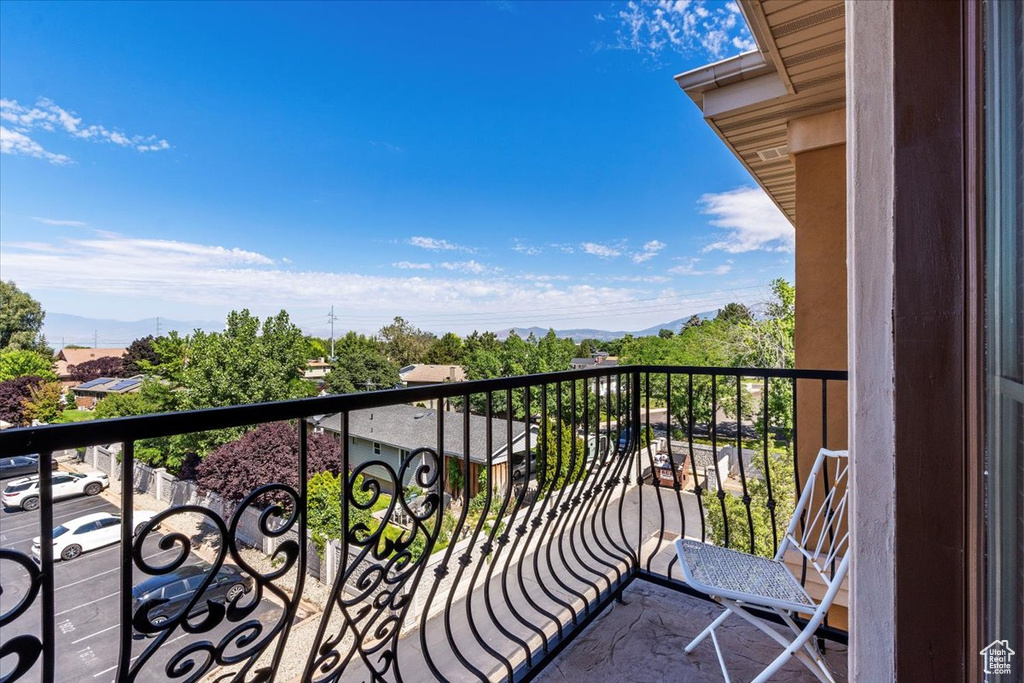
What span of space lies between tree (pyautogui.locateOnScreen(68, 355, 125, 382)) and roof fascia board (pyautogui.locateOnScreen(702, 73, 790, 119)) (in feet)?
50.0

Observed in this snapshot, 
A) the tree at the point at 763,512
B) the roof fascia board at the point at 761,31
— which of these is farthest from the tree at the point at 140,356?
the roof fascia board at the point at 761,31

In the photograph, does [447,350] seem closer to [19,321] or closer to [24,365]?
[19,321]

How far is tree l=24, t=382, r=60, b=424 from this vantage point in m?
6.09

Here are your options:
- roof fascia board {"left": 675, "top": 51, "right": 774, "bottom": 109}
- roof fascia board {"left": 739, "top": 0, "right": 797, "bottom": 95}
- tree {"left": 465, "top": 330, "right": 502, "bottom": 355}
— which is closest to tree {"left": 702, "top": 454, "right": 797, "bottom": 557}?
roof fascia board {"left": 675, "top": 51, "right": 774, "bottom": 109}

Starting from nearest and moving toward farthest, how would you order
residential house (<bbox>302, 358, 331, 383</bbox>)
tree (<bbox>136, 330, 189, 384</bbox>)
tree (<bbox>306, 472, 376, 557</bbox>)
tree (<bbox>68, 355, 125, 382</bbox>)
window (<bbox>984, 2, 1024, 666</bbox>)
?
window (<bbox>984, 2, 1024, 666</bbox>)
tree (<bbox>306, 472, 376, 557</bbox>)
tree (<bbox>68, 355, 125, 382</bbox>)
tree (<bbox>136, 330, 189, 384</bbox>)
residential house (<bbox>302, 358, 331, 383</bbox>)

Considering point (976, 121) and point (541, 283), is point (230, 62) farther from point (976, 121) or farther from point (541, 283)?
point (976, 121)

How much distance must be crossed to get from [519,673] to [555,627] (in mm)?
235

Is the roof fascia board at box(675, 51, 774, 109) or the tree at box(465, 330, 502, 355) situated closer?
the roof fascia board at box(675, 51, 774, 109)

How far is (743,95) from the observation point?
284 centimetres

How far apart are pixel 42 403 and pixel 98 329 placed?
85.5 ft

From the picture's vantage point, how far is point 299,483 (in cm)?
86

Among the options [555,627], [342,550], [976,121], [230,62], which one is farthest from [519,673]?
[230,62]

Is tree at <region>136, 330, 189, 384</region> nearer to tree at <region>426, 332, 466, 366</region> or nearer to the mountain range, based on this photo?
the mountain range

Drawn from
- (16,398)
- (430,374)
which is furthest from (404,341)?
(16,398)
